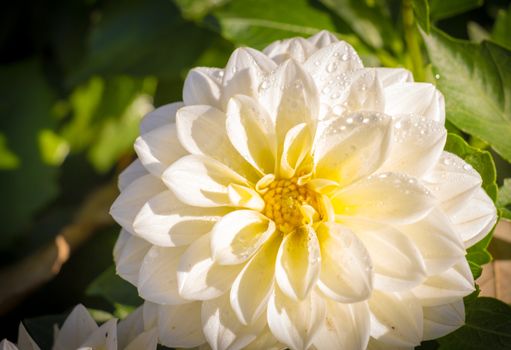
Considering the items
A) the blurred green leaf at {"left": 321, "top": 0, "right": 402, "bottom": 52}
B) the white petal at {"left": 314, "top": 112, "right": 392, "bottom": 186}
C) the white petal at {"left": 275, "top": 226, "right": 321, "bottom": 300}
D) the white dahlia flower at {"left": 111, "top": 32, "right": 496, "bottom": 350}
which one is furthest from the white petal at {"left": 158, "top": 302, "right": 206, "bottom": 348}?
the blurred green leaf at {"left": 321, "top": 0, "right": 402, "bottom": 52}

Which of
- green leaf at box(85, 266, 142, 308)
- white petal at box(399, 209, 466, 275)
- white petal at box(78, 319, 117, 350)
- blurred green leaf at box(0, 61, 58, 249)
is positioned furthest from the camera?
blurred green leaf at box(0, 61, 58, 249)

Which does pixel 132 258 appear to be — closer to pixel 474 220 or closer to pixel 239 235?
pixel 239 235

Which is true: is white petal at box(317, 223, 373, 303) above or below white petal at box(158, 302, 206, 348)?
above

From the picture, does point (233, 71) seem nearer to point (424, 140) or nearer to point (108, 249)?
point (424, 140)

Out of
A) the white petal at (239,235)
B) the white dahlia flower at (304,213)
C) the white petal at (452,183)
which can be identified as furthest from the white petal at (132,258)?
the white petal at (452,183)

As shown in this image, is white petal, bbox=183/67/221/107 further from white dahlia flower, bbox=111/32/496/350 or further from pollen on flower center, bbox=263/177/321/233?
pollen on flower center, bbox=263/177/321/233

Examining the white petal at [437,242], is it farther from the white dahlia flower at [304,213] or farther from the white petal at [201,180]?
the white petal at [201,180]

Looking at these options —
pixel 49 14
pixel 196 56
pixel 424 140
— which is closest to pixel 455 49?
pixel 424 140
